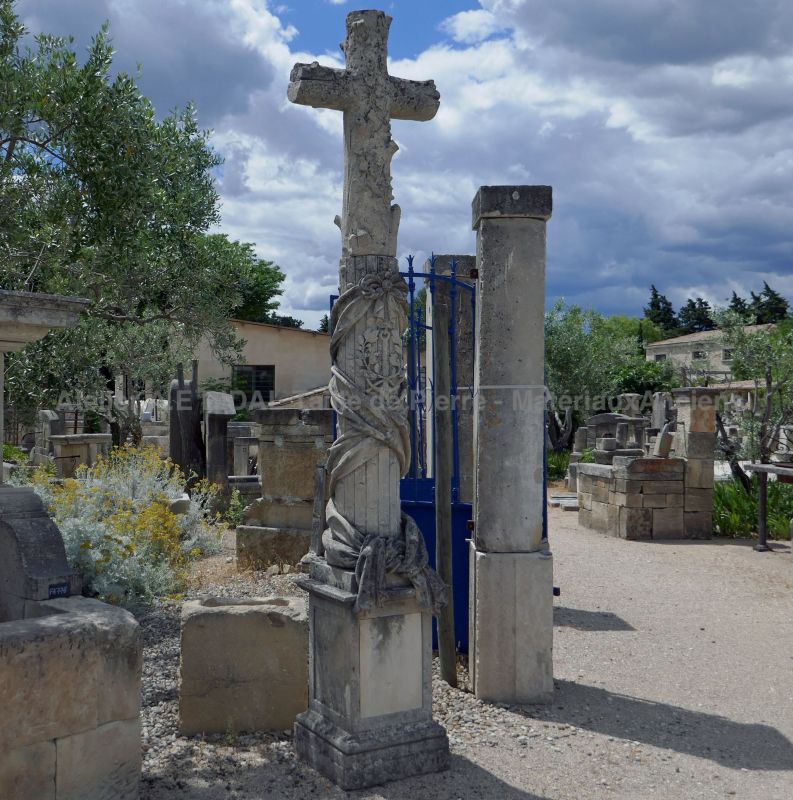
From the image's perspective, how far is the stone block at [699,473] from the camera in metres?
11.4

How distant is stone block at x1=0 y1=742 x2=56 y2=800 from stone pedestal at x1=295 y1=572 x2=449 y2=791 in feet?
4.16

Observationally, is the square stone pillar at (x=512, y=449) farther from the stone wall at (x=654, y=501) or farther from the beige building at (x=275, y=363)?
the beige building at (x=275, y=363)

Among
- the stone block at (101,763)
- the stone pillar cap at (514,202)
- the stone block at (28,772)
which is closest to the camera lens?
the stone block at (28,772)

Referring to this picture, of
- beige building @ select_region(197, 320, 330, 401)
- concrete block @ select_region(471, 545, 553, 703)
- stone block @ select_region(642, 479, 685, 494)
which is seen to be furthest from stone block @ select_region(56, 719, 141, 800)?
beige building @ select_region(197, 320, 330, 401)

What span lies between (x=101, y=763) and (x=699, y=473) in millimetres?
9755

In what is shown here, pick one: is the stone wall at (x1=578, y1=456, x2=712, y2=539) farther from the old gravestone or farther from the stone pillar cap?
the old gravestone

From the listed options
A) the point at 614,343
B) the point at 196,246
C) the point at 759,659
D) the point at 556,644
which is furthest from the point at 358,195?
the point at 614,343

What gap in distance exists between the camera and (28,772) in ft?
10.3

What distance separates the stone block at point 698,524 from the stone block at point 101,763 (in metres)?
9.55

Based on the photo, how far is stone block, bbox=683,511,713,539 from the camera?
1151cm

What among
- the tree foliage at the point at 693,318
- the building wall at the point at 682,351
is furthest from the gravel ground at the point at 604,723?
the tree foliage at the point at 693,318

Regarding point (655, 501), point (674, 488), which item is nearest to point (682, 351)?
point (674, 488)

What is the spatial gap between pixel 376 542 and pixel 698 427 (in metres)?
8.76

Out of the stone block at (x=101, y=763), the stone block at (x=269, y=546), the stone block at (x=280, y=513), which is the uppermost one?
the stone block at (x=280, y=513)
